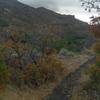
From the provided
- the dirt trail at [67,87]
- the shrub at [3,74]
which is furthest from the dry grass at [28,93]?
the shrub at [3,74]

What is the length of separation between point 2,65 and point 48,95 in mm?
2918

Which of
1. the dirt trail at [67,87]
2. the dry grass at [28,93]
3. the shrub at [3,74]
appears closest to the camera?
the dry grass at [28,93]

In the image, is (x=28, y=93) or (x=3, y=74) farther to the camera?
(x=28, y=93)

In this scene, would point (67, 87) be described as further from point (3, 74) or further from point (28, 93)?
point (3, 74)

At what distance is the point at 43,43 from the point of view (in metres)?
34.2

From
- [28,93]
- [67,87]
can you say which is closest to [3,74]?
[28,93]

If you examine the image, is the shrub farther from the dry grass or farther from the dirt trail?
the dirt trail

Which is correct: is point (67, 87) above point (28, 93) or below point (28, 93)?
below

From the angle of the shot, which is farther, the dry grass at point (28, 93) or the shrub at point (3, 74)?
the shrub at point (3, 74)

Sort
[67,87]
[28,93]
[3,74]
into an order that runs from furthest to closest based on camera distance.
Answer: [67,87]
[28,93]
[3,74]

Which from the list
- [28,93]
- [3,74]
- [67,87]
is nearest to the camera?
[3,74]

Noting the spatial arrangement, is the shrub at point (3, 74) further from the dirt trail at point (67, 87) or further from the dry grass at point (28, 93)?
the dirt trail at point (67, 87)

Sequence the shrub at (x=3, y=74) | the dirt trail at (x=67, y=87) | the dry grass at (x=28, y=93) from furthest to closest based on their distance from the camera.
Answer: the dirt trail at (x=67, y=87)
the shrub at (x=3, y=74)
the dry grass at (x=28, y=93)

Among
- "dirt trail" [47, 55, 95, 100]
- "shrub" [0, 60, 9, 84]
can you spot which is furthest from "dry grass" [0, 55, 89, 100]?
"shrub" [0, 60, 9, 84]
